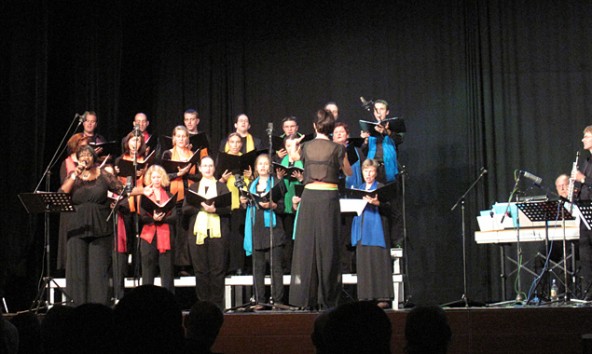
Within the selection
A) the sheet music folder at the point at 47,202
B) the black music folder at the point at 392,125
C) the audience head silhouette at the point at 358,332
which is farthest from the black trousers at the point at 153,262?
the audience head silhouette at the point at 358,332

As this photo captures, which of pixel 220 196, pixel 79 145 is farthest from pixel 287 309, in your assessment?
pixel 79 145

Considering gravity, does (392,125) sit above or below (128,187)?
above

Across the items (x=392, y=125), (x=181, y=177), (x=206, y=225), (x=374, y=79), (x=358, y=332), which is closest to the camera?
(x=358, y=332)

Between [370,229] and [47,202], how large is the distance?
3.04 metres

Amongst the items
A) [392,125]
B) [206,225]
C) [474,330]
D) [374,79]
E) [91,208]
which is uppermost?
[374,79]

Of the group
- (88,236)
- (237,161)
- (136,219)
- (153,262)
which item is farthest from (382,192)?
(88,236)

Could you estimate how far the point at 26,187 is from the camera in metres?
9.48

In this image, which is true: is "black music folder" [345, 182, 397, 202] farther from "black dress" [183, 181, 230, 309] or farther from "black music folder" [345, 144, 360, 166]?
"black dress" [183, 181, 230, 309]

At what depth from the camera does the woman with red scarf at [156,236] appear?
27.2ft

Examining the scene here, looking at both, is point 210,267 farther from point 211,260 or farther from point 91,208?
point 91,208

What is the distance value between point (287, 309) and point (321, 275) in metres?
0.51

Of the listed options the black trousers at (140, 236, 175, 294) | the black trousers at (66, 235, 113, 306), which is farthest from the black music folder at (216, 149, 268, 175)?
the black trousers at (66, 235, 113, 306)

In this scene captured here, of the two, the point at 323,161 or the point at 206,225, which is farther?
the point at 206,225

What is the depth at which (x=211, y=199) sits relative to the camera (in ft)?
26.9
